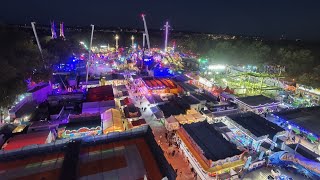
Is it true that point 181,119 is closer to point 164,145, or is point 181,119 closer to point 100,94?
point 164,145

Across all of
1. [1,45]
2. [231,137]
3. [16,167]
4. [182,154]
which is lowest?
[182,154]

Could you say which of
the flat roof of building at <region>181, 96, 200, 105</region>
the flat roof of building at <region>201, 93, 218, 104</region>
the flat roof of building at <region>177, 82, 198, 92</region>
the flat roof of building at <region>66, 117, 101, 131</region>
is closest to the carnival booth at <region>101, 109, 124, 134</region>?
the flat roof of building at <region>66, 117, 101, 131</region>

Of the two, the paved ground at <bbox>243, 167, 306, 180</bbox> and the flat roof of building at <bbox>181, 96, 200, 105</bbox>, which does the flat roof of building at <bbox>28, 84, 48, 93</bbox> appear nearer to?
the flat roof of building at <bbox>181, 96, 200, 105</bbox>

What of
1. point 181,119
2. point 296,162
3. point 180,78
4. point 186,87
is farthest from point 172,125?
point 180,78

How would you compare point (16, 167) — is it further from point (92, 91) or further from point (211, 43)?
point (211, 43)

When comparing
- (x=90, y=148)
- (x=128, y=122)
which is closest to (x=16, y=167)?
(x=90, y=148)
